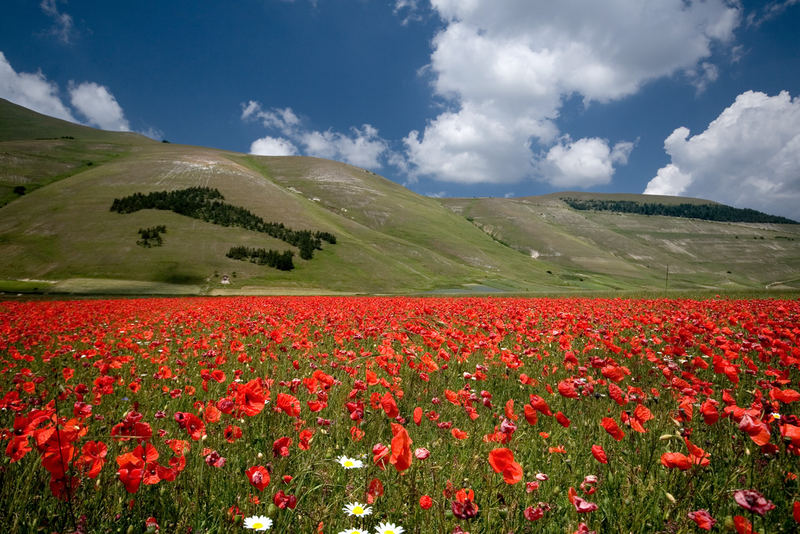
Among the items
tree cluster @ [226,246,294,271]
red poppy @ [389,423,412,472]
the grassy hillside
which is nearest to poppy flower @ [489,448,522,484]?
red poppy @ [389,423,412,472]

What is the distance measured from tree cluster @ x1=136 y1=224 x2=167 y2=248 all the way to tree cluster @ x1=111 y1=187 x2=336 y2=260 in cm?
955

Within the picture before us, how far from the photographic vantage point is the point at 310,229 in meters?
88.3

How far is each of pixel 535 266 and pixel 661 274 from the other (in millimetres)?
55869

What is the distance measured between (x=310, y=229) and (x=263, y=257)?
63.7 feet

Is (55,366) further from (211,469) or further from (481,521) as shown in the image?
(481,521)

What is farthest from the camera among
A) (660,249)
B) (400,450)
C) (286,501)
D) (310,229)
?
(660,249)

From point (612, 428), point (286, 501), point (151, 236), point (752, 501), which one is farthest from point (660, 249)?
point (286, 501)

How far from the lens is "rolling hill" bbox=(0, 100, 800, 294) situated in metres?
62.4

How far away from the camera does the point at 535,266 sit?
11919 centimetres

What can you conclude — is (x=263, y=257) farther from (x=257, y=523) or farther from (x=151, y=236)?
(x=257, y=523)

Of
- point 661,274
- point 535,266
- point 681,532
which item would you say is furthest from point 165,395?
point 661,274

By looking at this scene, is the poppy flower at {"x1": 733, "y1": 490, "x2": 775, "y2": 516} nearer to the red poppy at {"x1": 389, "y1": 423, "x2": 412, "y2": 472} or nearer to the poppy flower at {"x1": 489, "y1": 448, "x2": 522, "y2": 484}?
the poppy flower at {"x1": 489, "y1": 448, "x2": 522, "y2": 484}

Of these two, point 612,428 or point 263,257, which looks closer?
point 612,428

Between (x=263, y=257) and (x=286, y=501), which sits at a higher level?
(x=263, y=257)
